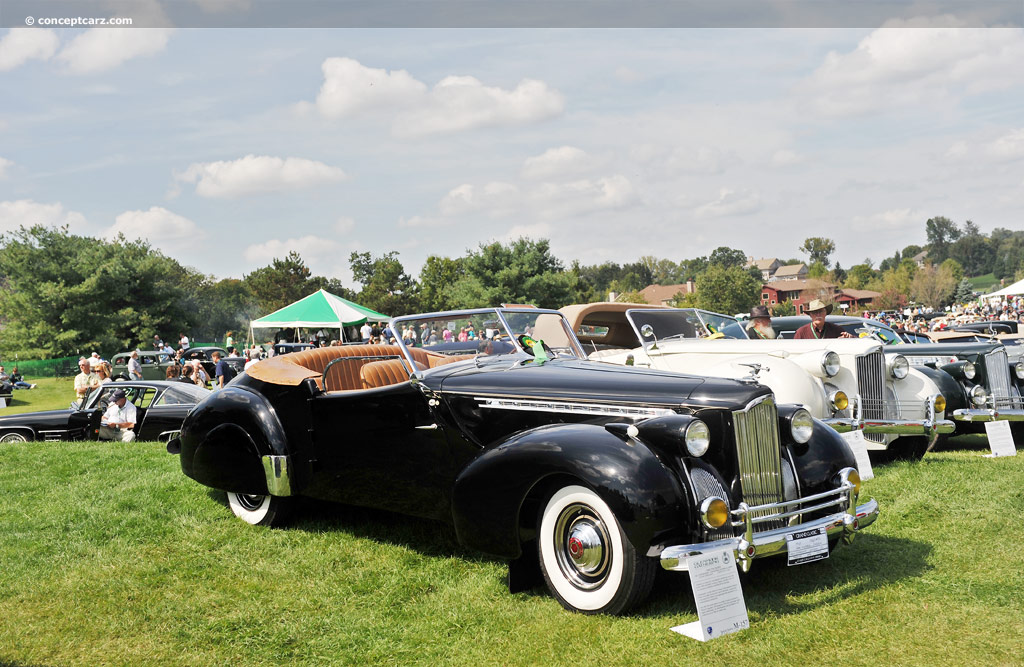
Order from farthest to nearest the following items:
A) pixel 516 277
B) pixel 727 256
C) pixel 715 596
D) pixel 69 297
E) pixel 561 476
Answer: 1. pixel 727 256
2. pixel 516 277
3. pixel 69 297
4. pixel 561 476
5. pixel 715 596

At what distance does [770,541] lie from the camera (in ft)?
12.6

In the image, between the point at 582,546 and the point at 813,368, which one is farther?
the point at 813,368

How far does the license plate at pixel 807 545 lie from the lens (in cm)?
394

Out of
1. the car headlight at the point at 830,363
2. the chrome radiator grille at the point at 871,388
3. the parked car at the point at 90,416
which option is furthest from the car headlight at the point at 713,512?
the parked car at the point at 90,416

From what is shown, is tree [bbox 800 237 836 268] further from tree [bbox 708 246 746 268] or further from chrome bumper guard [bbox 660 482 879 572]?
chrome bumper guard [bbox 660 482 879 572]

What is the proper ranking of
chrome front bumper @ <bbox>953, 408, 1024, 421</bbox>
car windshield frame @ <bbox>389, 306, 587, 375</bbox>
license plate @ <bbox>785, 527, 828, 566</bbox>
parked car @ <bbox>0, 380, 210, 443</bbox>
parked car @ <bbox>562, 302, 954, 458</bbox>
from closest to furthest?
1. license plate @ <bbox>785, 527, 828, 566</bbox>
2. car windshield frame @ <bbox>389, 306, 587, 375</bbox>
3. parked car @ <bbox>562, 302, 954, 458</bbox>
4. chrome front bumper @ <bbox>953, 408, 1024, 421</bbox>
5. parked car @ <bbox>0, 380, 210, 443</bbox>

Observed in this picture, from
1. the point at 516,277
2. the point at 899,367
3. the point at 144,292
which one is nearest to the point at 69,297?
the point at 144,292

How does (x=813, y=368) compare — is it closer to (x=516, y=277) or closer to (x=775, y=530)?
(x=775, y=530)

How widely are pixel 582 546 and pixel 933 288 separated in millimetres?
85030

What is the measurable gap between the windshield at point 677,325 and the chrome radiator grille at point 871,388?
1.76 meters

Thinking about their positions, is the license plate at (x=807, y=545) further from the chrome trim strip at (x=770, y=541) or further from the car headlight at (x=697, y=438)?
the car headlight at (x=697, y=438)

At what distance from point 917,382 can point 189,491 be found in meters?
7.49

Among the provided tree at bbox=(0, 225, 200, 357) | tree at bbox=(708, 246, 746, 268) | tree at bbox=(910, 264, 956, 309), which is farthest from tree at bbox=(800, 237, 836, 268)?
tree at bbox=(0, 225, 200, 357)

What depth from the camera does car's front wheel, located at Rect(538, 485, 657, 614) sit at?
3.84 meters
